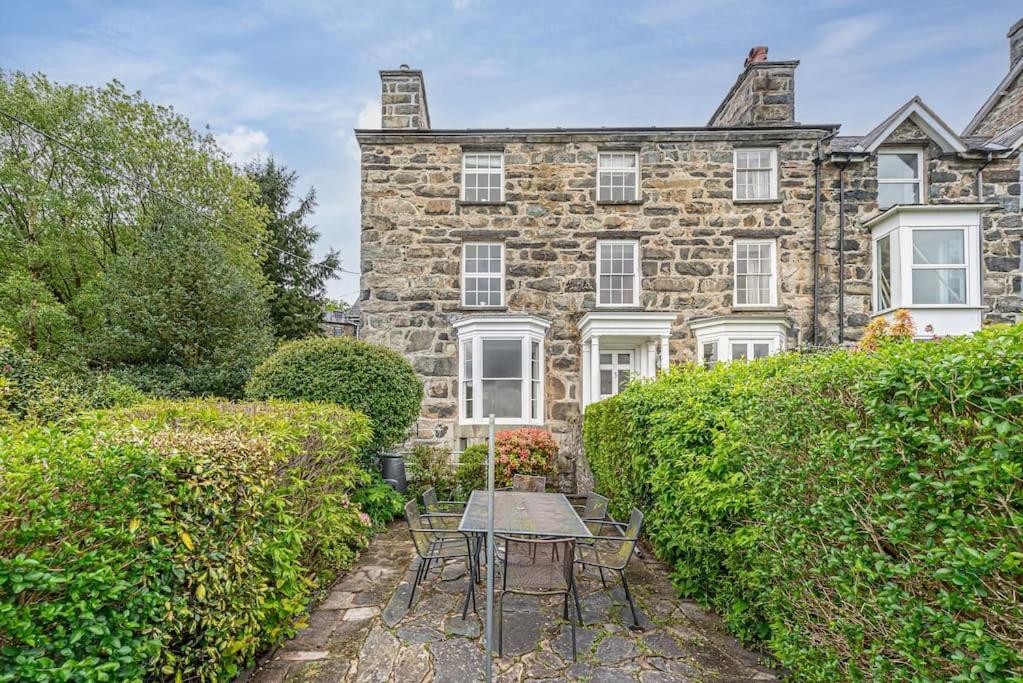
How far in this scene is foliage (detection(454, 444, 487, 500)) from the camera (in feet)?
27.3

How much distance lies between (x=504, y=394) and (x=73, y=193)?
14366 millimetres

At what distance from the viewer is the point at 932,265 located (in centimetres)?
1082

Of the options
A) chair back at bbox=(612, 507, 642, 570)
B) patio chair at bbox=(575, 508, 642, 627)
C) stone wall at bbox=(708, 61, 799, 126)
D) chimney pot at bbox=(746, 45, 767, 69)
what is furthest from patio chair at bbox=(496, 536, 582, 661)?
chimney pot at bbox=(746, 45, 767, 69)

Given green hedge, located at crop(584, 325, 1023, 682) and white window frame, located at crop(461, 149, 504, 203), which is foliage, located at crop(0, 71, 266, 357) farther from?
green hedge, located at crop(584, 325, 1023, 682)

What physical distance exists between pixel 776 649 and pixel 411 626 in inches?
99.7

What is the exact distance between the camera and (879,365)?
6.65ft

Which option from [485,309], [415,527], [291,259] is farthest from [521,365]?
[291,259]

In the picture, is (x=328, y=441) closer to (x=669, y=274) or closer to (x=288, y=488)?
(x=288, y=488)

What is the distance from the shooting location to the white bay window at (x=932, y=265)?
10.6 meters

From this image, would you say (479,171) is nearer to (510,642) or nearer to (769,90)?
→ (769,90)

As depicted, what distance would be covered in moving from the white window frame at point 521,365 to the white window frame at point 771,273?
442 cm

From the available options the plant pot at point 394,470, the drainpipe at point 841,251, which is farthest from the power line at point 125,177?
the drainpipe at point 841,251

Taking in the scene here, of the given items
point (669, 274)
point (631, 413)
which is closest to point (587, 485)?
point (631, 413)

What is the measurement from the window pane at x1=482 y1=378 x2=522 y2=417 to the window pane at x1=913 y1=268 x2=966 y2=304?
29.5 ft
